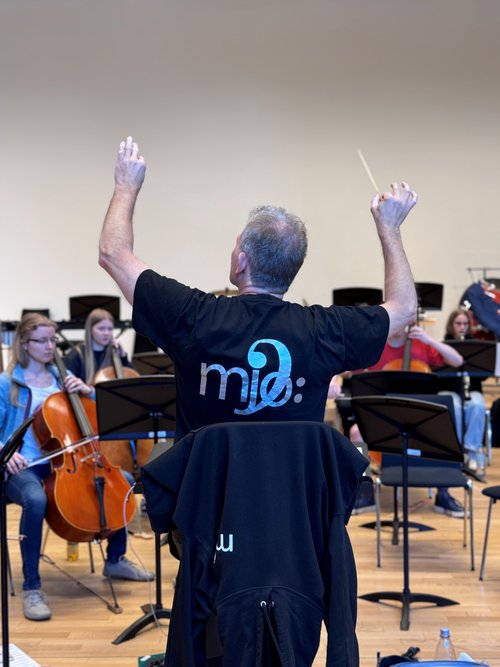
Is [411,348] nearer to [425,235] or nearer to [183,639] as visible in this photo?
[183,639]

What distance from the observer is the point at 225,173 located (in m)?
11.7

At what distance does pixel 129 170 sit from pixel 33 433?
2.45m

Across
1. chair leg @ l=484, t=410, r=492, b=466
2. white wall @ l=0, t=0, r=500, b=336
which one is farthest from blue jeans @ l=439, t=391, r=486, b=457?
white wall @ l=0, t=0, r=500, b=336

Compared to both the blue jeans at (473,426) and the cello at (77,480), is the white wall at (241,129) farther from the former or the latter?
the cello at (77,480)

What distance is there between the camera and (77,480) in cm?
Result: 414

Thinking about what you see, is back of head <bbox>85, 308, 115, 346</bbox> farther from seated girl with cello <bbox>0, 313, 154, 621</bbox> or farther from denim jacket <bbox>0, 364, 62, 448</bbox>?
denim jacket <bbox>0, 364, 62, 448</bbox>

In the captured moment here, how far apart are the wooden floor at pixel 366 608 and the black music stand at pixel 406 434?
7 centimetres

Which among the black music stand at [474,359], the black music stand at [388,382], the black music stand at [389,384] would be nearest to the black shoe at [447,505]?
the black music stand at [389,384]

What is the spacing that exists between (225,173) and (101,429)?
26.5 feet

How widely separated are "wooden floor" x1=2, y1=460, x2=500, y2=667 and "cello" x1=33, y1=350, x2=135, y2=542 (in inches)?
15.6

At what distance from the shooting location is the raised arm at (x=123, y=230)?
2.19 m

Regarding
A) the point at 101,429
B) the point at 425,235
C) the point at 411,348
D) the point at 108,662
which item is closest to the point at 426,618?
the point at 108,662

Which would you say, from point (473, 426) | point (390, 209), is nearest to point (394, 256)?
point (390, 209)

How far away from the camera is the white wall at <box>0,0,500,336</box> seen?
11461 mm
